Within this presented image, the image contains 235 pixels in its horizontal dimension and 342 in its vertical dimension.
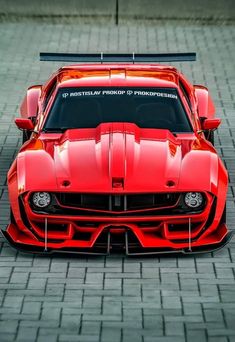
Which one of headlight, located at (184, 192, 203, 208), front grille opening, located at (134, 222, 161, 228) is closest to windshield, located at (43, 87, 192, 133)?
headlight, located at (184, 192, 203, 208)

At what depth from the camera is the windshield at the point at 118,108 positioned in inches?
406

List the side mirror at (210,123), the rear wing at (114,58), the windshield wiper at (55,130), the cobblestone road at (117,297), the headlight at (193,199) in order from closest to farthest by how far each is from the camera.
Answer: the cobblestone road at (117,297), the headlight at (193,199), the windshield wiper at (55,130), the side mirror at (210,123), the rear wing at (114,58)

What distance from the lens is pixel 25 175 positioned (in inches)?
363

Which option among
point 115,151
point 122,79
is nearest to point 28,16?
point 122,79

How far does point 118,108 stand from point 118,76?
1.85 ft

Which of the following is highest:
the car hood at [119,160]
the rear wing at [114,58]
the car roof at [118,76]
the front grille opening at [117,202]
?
the rear wing at [114,58]

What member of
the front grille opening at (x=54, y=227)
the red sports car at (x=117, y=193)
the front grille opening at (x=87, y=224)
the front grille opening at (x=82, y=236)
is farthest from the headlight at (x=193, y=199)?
the front grille opening at (x=54, y=227)

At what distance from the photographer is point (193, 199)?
909cm

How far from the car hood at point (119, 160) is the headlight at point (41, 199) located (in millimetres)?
83

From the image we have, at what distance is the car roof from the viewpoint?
10.7 meters

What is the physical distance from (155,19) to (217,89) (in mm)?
4982

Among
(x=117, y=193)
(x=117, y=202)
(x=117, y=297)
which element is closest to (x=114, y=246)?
(x=117, y=202)

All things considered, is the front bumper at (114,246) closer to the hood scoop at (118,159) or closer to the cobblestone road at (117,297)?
the cobblestone road at (117,297)

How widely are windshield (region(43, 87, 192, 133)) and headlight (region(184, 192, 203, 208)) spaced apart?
1294 millimetres
